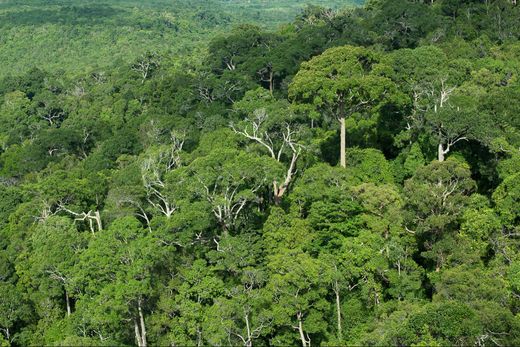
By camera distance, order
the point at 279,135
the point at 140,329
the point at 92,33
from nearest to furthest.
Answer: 1. the point at 140,329
2. the point at 279,135
3. the point at 92,33

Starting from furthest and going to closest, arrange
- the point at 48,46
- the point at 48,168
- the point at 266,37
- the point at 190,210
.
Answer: the point at 48,46, the point at 266,37, the point at 48,168, the point at 190,210

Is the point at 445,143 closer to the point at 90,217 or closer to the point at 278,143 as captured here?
the point at 278,143

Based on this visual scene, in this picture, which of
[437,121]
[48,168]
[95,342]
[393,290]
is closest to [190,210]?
[95,342]

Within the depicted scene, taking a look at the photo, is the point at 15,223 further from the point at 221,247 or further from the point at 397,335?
the point at 397,335

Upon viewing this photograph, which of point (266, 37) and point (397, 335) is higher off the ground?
point (266, 37)

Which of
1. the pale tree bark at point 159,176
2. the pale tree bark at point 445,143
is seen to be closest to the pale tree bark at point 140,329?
the pale tree bark at point 159,176

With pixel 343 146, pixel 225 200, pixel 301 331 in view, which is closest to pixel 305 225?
pixel 225 200

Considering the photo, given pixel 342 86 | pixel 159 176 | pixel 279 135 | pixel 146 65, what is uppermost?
pixel 342 86
